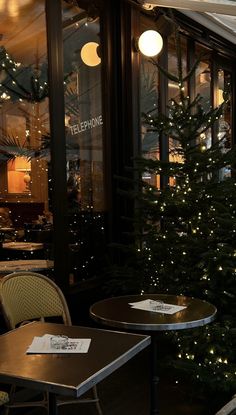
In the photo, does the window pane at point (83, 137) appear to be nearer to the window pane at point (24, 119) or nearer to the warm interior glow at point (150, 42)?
the window pane at point (24, 119)

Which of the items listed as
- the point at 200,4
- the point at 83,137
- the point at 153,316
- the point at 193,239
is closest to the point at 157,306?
the point at 153,316

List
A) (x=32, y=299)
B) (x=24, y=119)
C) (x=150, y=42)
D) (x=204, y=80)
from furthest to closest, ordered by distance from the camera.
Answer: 1. (x=24, y=119)
2. (x=204, y=80)
3. (x=150, y=42)
4. (x=32, y=299)

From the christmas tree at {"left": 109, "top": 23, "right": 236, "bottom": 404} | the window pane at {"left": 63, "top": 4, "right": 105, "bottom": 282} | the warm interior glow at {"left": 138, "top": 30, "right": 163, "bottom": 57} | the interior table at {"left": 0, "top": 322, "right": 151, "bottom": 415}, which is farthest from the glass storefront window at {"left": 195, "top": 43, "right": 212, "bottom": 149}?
the interior table at {"left": 0, "top": 322, "right": 151, "bottom": 415}

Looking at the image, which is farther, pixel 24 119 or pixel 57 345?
pixel 24 119

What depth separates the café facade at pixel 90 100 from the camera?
3896 millimetres

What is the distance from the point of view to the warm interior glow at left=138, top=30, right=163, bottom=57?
4.45m

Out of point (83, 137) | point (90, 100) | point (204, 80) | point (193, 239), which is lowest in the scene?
point (193, 239)

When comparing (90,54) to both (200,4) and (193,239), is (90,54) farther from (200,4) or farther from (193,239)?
(193,239)

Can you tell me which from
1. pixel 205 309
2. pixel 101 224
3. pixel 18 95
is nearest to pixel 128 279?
pixel 101 224

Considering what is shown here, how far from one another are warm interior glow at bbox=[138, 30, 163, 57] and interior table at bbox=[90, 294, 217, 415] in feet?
8.39

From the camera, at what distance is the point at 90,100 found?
4.48 meters

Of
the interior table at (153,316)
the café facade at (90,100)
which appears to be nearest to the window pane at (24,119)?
the café facade at (90,100)

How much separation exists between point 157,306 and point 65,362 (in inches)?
37.0

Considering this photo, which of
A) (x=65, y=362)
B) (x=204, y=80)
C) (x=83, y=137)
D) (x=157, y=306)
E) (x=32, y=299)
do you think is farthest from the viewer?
→ (x=204, y=80)
